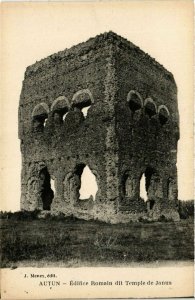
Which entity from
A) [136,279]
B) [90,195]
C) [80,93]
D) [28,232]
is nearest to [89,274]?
[136,279]

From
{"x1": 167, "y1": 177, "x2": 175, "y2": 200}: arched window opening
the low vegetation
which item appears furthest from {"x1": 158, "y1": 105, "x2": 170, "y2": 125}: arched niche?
the low vegetation

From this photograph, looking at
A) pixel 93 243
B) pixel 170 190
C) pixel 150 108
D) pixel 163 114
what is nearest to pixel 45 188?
pixel 170 190

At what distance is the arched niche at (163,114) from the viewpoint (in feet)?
63.8

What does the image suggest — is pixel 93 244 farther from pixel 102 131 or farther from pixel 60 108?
pixel 60 108

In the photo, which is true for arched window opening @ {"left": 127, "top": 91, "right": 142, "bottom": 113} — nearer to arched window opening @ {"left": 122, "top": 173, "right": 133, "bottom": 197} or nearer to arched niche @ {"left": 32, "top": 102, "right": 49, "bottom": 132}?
arched window opening @ {"left": 122, "top": 173, "right": 133, "bottom": 197}

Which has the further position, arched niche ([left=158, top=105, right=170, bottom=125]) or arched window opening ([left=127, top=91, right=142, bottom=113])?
arched niche ([left=158, top=105, right=170, bottom=125])

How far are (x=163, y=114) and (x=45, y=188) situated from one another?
6.44 metres

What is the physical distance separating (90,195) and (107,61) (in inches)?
209

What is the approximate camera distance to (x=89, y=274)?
10.4 metres

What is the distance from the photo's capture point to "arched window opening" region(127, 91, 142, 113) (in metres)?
16.6

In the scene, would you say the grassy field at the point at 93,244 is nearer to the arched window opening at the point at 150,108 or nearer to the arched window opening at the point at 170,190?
the arched window opening at the point at 170,190

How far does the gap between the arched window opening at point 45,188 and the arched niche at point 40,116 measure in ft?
6.57

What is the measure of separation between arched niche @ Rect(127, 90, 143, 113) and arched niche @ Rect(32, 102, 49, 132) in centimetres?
393

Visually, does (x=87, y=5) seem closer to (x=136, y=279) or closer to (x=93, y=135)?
(x=93, y=135)
